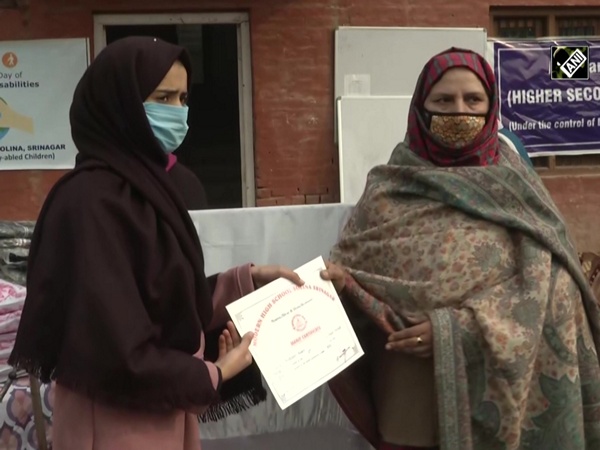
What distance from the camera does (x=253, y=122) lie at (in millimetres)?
5883

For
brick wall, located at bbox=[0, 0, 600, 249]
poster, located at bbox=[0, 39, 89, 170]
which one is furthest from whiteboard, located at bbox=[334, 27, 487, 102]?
poster, located at bbox=[0, 39, 89, 170]

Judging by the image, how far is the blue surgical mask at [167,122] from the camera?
1.69 metres

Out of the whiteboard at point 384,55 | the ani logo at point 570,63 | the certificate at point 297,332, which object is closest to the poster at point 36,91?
the whiteboard at point 384,55

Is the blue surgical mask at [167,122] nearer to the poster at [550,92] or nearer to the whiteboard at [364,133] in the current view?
the whiteboard at [364,133]

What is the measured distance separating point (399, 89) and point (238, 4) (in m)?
1.41

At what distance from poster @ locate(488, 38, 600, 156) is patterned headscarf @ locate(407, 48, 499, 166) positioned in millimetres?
4228

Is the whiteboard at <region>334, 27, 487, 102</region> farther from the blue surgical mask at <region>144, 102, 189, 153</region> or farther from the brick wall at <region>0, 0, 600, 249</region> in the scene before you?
the blue surgical mask at <region>144, 102, 189, 153</region>

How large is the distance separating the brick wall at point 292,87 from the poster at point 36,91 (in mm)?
209

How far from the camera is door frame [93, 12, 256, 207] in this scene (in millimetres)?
5664

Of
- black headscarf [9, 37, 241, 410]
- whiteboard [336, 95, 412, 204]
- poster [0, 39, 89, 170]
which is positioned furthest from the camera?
whiteboard [336, 95, 412, 204]

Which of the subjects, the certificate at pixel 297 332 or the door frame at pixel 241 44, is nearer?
the certificate at pixel 297 332
